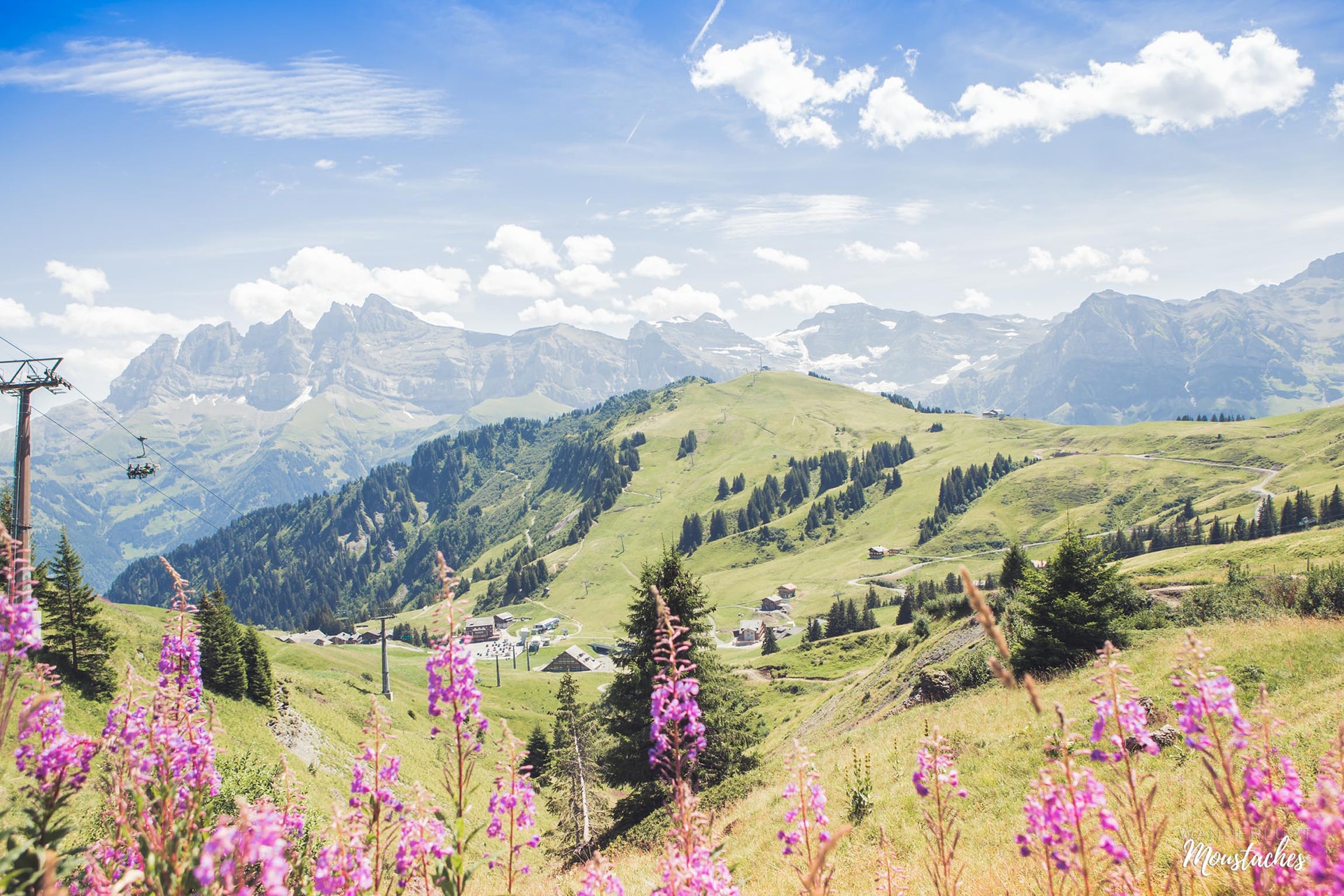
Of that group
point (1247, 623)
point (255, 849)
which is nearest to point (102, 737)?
point (255, 849)

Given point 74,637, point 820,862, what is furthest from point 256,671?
point 820,862

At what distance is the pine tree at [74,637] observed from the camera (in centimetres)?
3041

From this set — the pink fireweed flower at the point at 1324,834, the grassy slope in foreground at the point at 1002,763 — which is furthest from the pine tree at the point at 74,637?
the pink fireweed flower at the point at 1324,834

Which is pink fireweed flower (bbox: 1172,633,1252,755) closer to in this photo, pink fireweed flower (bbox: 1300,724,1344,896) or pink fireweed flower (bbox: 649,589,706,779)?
pink fireweed flower (bbox: 1300,724,1344,896)

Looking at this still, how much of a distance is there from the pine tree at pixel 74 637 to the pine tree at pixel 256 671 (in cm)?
1008

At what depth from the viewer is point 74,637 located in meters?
30.9

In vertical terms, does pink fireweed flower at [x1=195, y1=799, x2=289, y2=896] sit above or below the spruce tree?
above

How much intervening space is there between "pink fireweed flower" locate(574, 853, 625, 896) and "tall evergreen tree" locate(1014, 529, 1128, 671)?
2746 cm

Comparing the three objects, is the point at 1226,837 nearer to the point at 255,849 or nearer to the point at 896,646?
the point at 255,849

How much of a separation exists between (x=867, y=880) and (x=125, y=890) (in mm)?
11398

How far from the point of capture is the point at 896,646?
5491 centimetres

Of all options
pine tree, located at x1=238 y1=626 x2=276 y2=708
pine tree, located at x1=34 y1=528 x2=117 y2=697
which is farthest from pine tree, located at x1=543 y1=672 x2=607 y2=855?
pine tree, located at x1=34 y1=528 x2=117 y2=697

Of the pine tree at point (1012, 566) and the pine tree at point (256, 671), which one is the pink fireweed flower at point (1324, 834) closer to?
the pine tree at point (256, 671)

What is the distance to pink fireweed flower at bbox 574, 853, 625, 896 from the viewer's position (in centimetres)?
599
